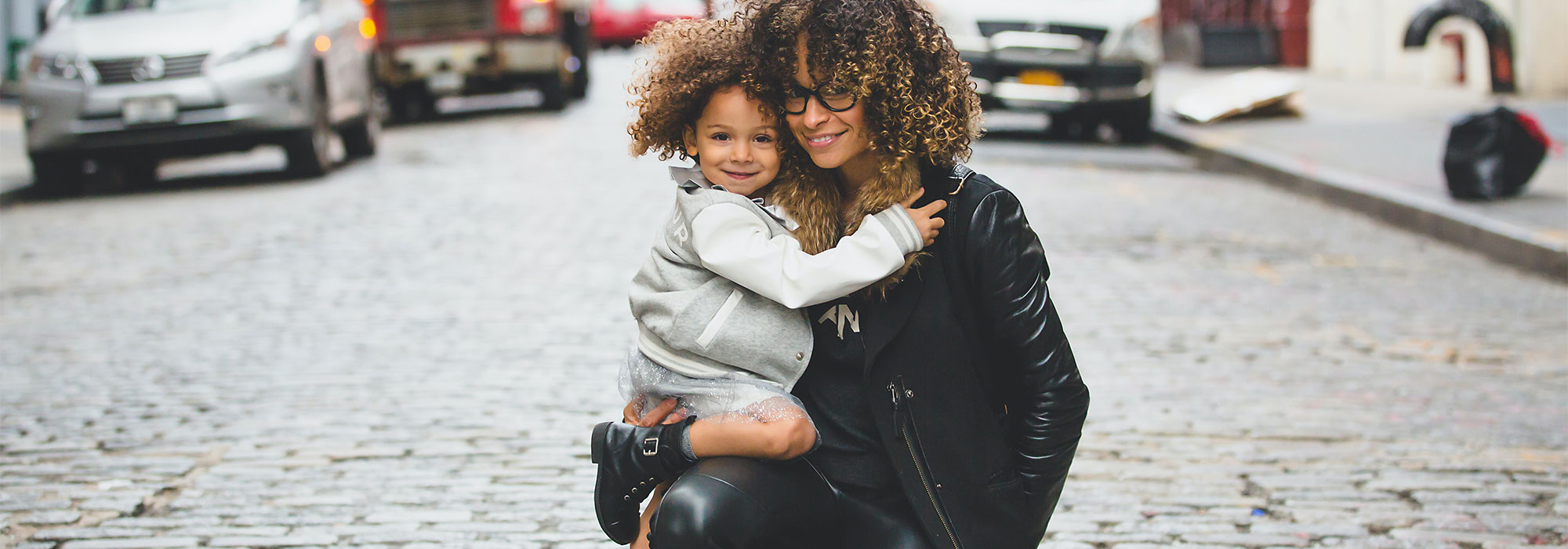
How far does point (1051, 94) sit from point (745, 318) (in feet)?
40.1

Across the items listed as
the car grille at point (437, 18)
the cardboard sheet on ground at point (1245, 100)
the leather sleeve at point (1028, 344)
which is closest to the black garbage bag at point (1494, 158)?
the cardboard sheet on ground at point (1245, 100)

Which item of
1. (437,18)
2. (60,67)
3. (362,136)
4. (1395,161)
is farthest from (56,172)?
(1395,161)

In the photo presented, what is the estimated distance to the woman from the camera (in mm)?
2398

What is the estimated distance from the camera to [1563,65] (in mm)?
15945

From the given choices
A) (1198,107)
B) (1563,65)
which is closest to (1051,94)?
(1198,107)

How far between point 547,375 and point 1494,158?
5.99 metres

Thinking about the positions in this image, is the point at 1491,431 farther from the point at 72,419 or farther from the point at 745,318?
the point at 72,419

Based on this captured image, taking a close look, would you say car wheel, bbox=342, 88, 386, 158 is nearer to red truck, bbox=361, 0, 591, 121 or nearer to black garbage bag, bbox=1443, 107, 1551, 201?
red truck, bbox=361, 0, 591, 121

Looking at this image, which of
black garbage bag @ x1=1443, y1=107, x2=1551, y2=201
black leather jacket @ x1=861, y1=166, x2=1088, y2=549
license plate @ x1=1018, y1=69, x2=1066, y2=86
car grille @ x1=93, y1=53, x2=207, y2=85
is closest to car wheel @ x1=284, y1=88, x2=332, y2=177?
car grille @ x1=93, y1=53, x2=207, y2=85

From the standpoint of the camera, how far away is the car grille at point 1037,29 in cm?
1451

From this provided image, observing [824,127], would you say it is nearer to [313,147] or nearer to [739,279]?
[739,279]

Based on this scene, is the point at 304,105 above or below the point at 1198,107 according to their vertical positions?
above

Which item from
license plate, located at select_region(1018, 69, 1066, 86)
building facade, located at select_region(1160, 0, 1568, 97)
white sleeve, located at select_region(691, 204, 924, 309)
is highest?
white sleeve, located at select_region(691, 204, 924, 309)

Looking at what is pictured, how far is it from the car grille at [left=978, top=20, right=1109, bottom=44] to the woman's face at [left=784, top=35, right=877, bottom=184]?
12.3 m
